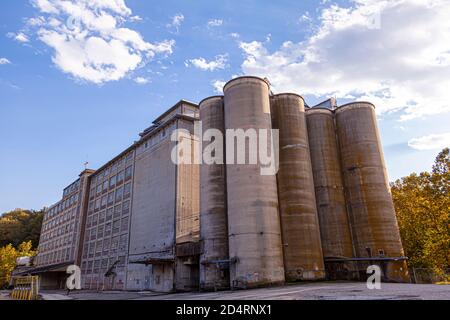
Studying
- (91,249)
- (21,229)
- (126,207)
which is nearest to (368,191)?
(126,207)

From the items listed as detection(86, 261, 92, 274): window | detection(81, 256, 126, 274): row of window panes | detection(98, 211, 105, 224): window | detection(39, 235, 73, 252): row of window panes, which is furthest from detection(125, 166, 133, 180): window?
detection(39, 235, 73, 252): row of window panes

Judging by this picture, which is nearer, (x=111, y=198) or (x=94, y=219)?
(x=111, y=198)

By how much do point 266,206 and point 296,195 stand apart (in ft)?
13.1

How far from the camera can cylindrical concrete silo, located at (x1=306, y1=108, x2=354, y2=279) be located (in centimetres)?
2984

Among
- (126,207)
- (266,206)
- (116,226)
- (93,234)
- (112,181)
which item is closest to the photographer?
(266,206)

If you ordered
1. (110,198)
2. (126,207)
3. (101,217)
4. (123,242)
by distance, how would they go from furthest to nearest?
1. (101,217)
2. (110,198)
3. (126,207)
4. (123,242)

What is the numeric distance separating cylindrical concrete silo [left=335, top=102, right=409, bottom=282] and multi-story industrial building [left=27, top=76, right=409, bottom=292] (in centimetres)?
9

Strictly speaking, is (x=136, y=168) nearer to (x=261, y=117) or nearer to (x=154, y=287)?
(x=154, y=287)

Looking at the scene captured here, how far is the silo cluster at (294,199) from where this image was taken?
26141mm

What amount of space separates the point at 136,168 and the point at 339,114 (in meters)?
27.2

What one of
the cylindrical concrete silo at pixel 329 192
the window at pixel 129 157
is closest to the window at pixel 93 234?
the window at pixel 129 157

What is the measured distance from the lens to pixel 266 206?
2644cm

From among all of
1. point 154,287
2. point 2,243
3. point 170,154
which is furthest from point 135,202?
point 2,243

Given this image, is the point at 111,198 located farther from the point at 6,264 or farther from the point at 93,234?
the point at 6,264
